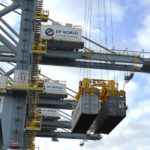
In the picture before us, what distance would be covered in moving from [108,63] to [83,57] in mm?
2940

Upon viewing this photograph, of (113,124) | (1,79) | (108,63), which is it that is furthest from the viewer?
(108,63)

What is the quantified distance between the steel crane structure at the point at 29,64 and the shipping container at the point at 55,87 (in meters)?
8.72

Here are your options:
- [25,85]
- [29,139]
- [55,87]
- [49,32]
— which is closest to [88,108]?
[25,85]

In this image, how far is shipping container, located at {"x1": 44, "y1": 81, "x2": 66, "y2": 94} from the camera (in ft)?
146

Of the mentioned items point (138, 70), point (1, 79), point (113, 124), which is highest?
point (138, 70)

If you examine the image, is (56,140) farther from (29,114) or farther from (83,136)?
(29,114)

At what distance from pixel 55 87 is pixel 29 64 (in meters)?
14.2

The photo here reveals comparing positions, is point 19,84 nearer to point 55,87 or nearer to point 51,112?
point 55,87

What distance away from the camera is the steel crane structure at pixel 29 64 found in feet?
96.7

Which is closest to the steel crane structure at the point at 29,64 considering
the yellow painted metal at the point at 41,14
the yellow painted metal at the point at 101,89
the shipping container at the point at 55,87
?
the yellow painted metal at the point at 41,14

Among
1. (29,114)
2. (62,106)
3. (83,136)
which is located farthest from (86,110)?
(83,136)

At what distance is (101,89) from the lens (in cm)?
2562

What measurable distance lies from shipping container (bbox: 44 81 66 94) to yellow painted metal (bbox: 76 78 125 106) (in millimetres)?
18959

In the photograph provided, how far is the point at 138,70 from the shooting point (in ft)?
119
